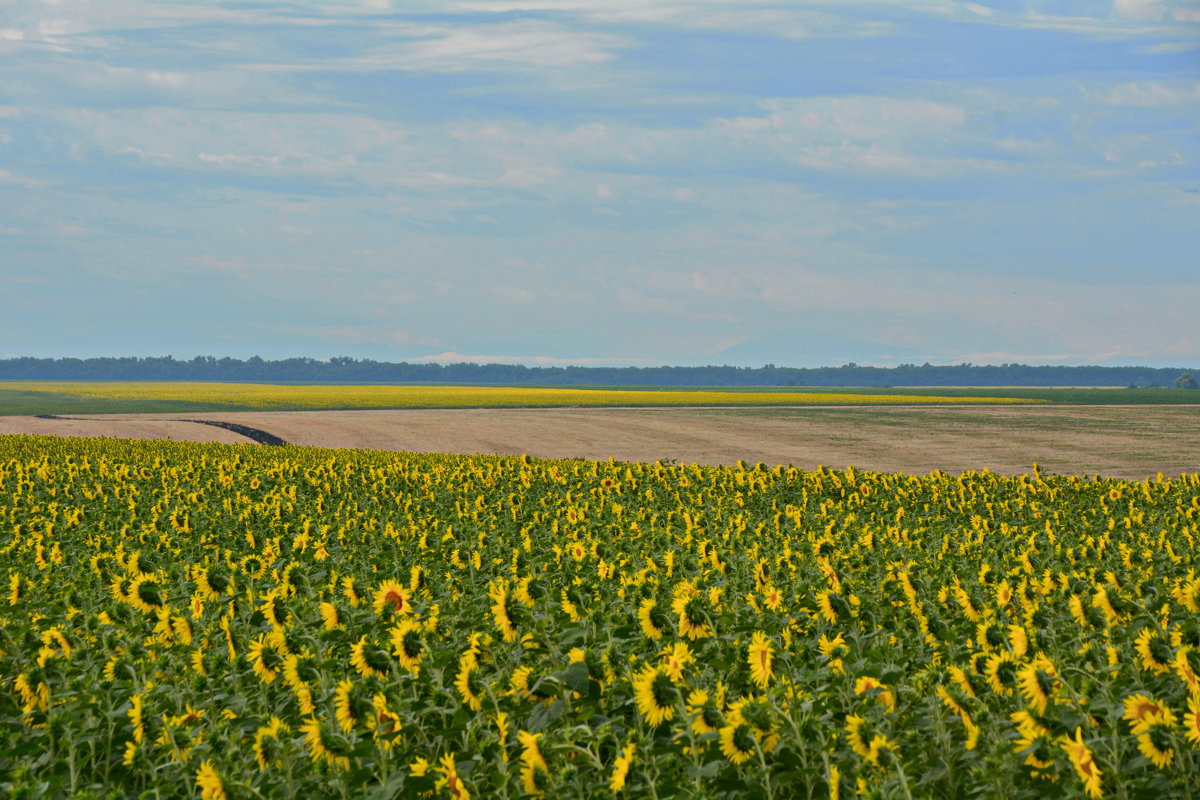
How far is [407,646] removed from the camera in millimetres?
5910

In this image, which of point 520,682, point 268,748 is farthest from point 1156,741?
point 268,748

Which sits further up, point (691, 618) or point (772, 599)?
point (691, 618)

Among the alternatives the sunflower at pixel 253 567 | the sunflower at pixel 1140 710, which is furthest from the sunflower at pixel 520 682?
the sunflower at pixel 253 567

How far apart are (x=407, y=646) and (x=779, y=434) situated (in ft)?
159

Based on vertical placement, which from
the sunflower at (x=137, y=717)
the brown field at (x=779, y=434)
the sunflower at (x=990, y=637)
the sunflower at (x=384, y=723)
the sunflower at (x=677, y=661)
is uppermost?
the sunflower at (x=677, y=661)

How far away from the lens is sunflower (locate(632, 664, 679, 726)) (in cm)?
504

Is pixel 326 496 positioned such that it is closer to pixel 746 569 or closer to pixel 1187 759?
pixel 746 569

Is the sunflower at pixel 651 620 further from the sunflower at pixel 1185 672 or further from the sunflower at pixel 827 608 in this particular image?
the sunflower at pixel 1185 672

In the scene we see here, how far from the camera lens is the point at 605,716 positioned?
5.54m

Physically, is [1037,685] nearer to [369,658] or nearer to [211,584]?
[369,658]

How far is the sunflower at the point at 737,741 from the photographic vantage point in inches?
187

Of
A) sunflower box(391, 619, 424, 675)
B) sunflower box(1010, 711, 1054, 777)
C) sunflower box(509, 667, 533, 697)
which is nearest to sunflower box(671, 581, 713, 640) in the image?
sunflower box(509, 667, 533, 697)

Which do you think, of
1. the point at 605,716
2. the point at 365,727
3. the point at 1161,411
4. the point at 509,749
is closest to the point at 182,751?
the point at 365,727

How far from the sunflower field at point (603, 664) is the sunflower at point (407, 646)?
0.03 m
